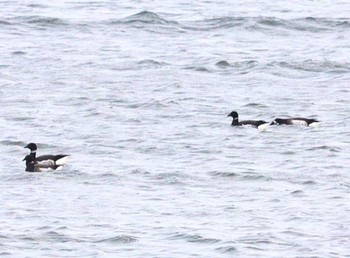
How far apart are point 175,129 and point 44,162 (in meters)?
4.78

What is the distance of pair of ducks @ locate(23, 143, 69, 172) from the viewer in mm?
27594

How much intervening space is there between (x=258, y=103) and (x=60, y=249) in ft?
42.2

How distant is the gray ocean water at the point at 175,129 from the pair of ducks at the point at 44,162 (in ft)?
0.57

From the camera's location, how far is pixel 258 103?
113 ft

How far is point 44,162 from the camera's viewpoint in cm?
2769

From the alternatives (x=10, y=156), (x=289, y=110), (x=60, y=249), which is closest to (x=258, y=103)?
(x=289, y=110)

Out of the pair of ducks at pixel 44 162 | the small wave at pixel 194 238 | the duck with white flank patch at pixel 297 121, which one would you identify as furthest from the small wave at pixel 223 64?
the small wave at pixel 194 238

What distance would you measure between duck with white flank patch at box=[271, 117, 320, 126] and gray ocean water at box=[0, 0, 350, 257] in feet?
0.45

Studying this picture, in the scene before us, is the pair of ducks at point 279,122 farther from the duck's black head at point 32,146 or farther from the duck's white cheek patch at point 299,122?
the duck's black head at point 32,146

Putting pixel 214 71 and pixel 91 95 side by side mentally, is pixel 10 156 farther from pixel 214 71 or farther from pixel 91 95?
pixel 214 71

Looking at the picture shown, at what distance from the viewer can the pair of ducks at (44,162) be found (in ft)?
90.5

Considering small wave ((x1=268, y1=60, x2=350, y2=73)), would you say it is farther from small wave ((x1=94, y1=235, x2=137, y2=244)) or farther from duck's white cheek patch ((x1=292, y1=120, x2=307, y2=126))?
small wave ((x1=94, y1=235, x2=137, y2=244))

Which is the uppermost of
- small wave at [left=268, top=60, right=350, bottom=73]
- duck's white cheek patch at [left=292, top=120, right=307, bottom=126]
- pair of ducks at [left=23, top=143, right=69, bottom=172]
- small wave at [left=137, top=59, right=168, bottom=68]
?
pair of ducks at [left=23, top=143, right=69, bottom=172]

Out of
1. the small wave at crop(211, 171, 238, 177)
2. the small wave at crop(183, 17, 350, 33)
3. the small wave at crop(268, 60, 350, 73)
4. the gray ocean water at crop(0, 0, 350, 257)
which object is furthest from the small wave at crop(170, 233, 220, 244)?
the small wave at crop(183, 17, 350, 33)
